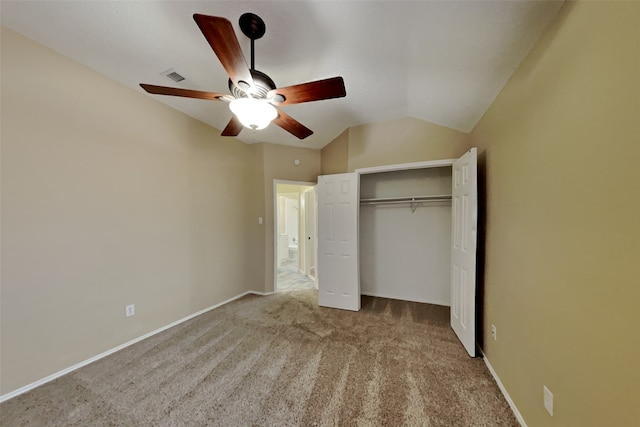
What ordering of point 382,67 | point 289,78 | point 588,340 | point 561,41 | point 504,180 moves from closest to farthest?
point 588,340 → point 561,41 → point 504,180 → point 382,67 → point 289,78

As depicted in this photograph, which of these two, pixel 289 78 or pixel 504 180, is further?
pixel 289 78

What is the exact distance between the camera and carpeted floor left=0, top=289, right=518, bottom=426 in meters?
1.54

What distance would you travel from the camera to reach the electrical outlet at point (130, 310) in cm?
240

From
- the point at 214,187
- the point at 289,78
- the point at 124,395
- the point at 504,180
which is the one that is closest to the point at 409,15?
the point at 289,78

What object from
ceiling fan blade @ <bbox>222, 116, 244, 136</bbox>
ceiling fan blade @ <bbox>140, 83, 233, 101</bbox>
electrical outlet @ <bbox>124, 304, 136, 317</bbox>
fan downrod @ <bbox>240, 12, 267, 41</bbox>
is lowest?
electrical outlet @ <bbox>124, 304, 136, 317</bbox>

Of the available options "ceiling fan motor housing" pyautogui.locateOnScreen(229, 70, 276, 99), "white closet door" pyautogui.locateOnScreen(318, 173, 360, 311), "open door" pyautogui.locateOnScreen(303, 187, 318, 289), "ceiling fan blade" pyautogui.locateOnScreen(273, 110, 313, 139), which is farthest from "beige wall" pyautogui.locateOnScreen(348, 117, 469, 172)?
"ceiling fan motor housing" pyautogui.locateOnScreen(229, 70, 276, 99)

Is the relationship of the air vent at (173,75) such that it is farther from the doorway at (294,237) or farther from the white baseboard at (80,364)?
the white baseboard at (80,364)

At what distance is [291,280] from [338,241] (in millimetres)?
2016

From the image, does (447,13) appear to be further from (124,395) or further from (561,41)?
(124,395)

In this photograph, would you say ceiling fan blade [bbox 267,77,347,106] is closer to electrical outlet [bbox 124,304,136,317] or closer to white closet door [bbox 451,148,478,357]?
white closet door [bbox 451,148,478,357]

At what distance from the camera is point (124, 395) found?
1726 mm

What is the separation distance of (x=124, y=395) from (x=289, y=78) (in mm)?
3014

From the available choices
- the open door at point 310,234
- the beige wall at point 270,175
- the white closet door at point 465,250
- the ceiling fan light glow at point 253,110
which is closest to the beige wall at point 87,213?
the beige wall at point 270,175

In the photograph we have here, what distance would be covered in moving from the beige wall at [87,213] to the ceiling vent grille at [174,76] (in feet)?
1.91
